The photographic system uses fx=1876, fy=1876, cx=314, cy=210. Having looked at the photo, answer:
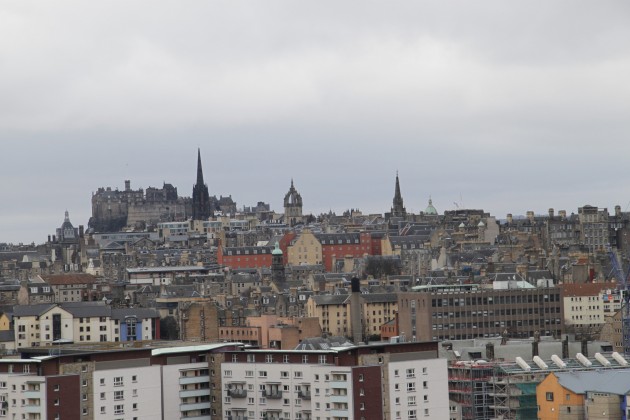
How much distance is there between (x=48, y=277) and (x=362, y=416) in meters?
98.1

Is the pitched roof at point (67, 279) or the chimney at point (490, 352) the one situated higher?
the pitched roof at point (67, 279)

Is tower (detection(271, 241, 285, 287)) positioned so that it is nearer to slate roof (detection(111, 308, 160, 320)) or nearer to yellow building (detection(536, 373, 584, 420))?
slate roof (detection(111, 308, 160, 320))

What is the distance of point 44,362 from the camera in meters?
68.8

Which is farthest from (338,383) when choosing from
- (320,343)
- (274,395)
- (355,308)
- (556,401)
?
(355,308)

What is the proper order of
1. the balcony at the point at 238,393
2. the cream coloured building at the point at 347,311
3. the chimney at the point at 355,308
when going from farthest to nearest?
the cream coloured building at the point at 347,311
the chimney at the point at 355,308
the balcony at the point at 238,393

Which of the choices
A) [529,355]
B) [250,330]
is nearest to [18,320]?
[250,330]

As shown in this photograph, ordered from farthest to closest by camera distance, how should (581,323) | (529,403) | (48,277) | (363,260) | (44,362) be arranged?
(363,260) → (48,277) → (581,323) → (529,403) → (44,362)

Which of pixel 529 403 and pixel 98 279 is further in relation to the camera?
pixel 98 279

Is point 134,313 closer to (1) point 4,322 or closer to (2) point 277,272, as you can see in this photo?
(1) point 4,322

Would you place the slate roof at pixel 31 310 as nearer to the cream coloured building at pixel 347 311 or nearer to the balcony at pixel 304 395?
the cream coloured building at pixel 347 311

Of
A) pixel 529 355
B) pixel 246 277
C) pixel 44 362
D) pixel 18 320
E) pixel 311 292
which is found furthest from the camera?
pixel 246 277

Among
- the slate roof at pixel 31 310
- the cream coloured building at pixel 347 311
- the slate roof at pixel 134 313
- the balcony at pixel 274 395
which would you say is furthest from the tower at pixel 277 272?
the balcony at pixel 274 395

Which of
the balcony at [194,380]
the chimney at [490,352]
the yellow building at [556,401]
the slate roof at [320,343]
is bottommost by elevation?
the yellow building at [556,401]

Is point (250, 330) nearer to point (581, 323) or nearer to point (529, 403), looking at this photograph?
point (581, 323)
